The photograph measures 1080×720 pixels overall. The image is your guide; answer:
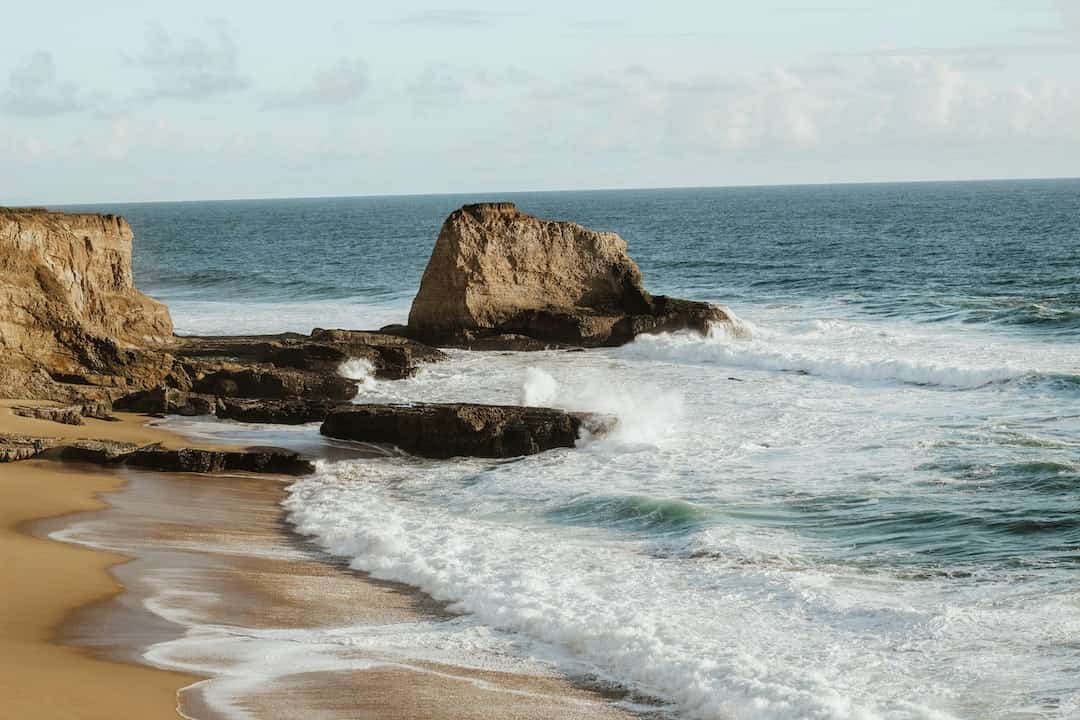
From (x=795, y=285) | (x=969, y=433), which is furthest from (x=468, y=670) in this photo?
(x=795, y=285)

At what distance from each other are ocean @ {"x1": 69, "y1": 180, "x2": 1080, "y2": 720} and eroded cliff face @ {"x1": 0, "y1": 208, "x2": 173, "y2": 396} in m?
5.17

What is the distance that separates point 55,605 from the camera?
11.7 m

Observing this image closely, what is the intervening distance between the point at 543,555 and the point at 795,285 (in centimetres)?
3688

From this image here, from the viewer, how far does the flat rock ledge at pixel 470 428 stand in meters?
19.9

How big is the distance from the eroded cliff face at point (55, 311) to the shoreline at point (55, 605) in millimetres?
3902

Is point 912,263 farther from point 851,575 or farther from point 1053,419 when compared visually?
point 851,575

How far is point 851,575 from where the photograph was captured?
13.2 metres

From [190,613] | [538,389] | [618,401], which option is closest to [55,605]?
[190,613]

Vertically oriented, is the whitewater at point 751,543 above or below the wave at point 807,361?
below

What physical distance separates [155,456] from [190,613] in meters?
7.26

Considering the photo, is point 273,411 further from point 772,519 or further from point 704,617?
point 704,617

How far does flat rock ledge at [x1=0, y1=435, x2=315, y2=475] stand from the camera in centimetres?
1825

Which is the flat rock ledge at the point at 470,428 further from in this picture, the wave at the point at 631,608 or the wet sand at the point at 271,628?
the wet sand at the point at 271,628

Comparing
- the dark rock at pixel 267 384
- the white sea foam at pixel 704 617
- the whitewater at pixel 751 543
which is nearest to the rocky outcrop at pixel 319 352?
the whitewater at pixel 751 543
